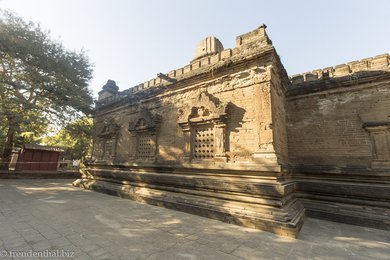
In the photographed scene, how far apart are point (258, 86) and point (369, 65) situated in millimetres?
4142

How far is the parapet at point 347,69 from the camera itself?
644 cm

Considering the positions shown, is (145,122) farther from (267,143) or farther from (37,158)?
(37,158)

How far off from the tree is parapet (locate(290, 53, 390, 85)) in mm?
13086

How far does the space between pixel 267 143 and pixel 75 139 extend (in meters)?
19.1

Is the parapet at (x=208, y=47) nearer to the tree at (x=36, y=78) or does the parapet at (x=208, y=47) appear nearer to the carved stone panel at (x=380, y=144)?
the carved stone panel at (x=380, y=144)

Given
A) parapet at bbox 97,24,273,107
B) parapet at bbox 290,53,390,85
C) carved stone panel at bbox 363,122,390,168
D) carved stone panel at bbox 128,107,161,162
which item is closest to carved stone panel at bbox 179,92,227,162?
parapet at bbox 97,24,273,107

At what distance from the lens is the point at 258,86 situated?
20.0 ft

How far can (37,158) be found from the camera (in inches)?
652

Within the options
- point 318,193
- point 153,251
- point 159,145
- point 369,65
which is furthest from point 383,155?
point 159,145

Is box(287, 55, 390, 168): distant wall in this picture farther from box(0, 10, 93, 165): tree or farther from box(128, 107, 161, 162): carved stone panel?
box(0, 10, 93, 165): tree

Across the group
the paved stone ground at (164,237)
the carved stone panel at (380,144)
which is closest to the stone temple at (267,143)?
the carved stone panel at (380,144)

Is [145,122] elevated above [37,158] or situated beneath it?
elevated above

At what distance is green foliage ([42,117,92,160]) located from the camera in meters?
14.5

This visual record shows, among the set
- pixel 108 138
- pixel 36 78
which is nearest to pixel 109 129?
pixel 108 138
